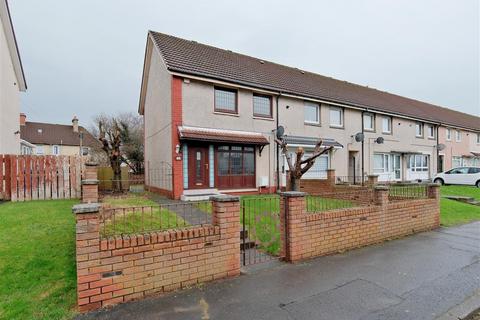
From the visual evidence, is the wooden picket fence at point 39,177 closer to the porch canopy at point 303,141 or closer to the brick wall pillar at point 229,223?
the brick wall pillar at point 229,223

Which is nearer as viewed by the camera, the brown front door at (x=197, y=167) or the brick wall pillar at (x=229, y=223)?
the brick wall pillar at (x=229, y=223)

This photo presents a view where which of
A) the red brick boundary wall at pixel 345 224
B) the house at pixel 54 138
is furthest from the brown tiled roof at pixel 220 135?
the house at pixel 54 138

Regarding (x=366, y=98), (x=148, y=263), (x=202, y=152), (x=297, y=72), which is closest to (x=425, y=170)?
(x=366, y=98)

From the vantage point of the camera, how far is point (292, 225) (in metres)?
4.88

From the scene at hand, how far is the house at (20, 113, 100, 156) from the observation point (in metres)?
38.3

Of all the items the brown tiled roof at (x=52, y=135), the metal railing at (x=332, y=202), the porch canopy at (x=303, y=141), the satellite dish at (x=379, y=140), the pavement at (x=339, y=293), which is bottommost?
the pavement at (x=339, y=293)

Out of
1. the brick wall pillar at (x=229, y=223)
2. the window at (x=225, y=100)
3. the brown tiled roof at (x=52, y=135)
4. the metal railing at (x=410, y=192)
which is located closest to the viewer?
the brick wall pillar at (x=229, y=223)

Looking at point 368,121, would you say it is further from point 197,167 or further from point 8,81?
point 8,81

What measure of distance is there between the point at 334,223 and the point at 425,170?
23.4m

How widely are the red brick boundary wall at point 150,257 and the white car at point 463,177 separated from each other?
22.7 metres

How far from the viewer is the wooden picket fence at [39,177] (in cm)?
970

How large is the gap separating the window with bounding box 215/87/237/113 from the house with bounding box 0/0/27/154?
1044cm

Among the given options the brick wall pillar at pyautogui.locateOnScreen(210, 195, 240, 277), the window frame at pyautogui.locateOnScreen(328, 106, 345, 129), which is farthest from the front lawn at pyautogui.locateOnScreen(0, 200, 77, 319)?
the window frame at pyautogui.locateOnScreen(328, 106, 345, 129)

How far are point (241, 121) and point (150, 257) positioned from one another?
1035cm
